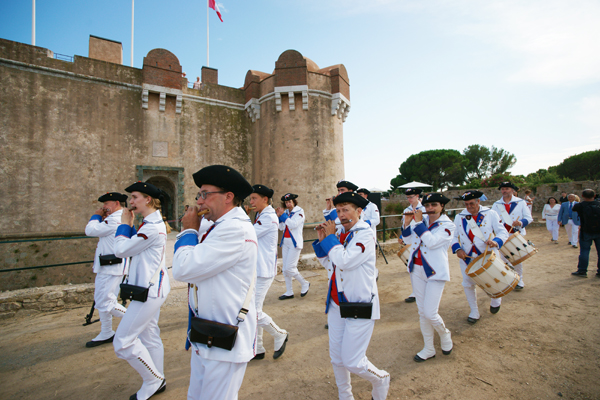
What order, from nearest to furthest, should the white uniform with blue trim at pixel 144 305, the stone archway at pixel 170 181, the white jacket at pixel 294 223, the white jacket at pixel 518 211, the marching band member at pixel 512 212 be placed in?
1. the white uniform with blue trim at pixel 144 305
2. the white jacket at pixel 294 223
3. the marching band member at pixel 512 212
4. the white jacket at pixel 518 211
5. the stone archway at pixel 170 181

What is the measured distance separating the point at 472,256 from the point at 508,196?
9.98ft

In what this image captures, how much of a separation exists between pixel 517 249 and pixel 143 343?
6.53m

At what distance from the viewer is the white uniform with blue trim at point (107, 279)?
4.21 m

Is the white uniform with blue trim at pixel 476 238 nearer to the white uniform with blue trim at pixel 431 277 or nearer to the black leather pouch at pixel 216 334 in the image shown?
the white uniform with blue trim at pixel 431 277

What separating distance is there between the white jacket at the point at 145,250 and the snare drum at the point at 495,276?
14.7 feet

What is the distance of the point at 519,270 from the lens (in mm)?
6316

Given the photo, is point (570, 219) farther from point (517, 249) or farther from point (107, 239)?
point (107, 239)

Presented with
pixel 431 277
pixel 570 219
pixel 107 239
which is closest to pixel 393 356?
pixel 431 277

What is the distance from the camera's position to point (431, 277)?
3750 mm

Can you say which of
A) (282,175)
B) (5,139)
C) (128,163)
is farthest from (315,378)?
(5,139)

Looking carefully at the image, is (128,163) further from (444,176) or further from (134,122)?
(444,176)

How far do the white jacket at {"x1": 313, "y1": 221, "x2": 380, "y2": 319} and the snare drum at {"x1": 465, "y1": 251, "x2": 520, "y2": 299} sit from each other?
8.36ft

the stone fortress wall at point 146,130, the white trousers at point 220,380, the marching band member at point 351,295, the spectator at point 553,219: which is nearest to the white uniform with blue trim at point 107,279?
the white trousers at point 220,380

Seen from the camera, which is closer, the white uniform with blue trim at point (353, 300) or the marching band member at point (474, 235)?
the white uniform with blue trim at point (353, 300)
